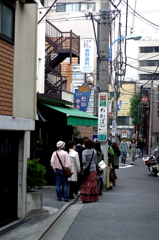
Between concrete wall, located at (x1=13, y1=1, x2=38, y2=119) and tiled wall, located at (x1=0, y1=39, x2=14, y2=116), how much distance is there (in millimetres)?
188

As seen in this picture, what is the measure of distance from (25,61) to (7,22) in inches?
47.3

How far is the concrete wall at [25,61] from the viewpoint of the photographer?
9188mm

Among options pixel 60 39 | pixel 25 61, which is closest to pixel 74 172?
pixel 25 61

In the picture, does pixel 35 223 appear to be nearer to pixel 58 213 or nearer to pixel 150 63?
pixel 58 213

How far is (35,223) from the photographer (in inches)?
365

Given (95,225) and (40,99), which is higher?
(40,99)

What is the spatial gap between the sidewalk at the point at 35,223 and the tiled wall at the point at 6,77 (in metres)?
2.33

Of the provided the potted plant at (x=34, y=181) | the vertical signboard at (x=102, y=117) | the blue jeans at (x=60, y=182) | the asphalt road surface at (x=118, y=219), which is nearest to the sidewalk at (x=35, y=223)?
the potted plant at (x=34, y=181)

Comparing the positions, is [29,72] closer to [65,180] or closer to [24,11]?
[24,11]

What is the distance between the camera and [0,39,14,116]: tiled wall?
837 centimetres

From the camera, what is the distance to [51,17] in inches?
1829

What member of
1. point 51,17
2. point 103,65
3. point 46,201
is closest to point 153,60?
point 51,17

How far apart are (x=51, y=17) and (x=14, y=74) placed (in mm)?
38864

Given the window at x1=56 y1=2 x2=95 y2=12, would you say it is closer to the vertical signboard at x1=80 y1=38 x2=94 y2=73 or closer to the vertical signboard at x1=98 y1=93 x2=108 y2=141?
the vertical signboard at x1=80 y1=38 x2=94 y2=73
